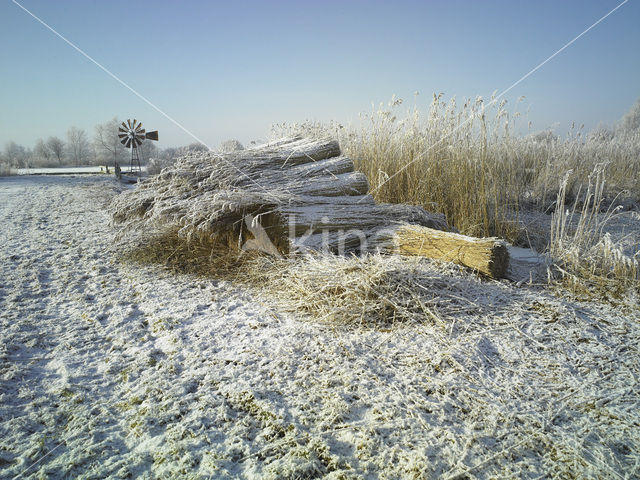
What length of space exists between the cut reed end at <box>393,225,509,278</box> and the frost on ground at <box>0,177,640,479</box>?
0.48 feet

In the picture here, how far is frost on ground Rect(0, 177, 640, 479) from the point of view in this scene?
1040 mm

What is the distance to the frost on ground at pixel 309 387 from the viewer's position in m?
1.04

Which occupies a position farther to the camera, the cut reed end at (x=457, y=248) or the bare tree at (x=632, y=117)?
the bare tree at (x=632, y=117)

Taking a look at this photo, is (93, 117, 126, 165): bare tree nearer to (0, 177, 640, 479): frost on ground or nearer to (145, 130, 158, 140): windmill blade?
(145, 130, 158, 140): windmill blade

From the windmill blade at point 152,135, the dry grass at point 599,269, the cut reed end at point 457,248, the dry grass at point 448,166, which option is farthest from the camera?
the windmill blade at point 152,135

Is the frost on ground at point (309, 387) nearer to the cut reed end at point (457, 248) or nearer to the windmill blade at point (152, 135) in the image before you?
the cut reed end at point (457, 248)

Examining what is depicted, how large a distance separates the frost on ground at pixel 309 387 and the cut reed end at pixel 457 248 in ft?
0.48

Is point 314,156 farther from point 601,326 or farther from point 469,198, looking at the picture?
point 601,326

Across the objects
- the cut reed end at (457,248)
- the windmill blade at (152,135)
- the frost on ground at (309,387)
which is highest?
the windmill blade at (152,135)

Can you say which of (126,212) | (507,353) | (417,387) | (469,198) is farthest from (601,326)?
(126,212)

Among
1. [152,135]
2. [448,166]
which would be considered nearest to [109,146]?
[152,135]

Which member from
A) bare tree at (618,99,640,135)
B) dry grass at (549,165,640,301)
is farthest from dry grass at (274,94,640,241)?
bare tree at (618,99,640,135)

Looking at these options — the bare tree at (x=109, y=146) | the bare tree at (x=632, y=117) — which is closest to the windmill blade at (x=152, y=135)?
the bare tree at (x=109, y=146)

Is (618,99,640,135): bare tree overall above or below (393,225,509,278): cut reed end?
above
